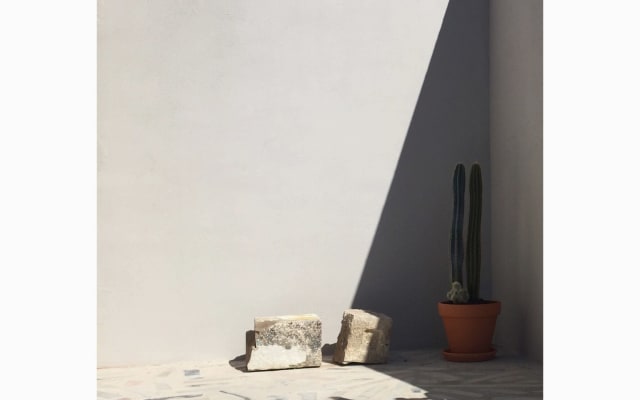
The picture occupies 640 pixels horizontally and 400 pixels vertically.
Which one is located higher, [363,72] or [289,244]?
[363,72]

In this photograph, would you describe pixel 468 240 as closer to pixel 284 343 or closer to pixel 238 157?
pixel 284 343

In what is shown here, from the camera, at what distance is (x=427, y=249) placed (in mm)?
5637

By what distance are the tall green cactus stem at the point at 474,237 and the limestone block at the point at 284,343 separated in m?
1.07

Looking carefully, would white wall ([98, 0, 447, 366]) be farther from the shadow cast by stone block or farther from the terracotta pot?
the terracotta pot

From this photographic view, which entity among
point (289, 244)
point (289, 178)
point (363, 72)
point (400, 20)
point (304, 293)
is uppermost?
point (400, 20)

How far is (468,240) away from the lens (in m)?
5.24

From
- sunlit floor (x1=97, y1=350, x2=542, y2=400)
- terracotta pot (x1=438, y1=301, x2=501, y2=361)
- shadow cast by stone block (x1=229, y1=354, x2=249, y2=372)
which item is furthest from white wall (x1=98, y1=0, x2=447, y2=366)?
terracotta pot (x1=438, y1=301, x2=501, y2=361)

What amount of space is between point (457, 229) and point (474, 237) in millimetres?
140

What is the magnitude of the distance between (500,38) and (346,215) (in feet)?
5.65

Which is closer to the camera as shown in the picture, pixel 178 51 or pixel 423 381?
pixel 423 381

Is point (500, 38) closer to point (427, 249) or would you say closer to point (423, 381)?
point (427, 249)
